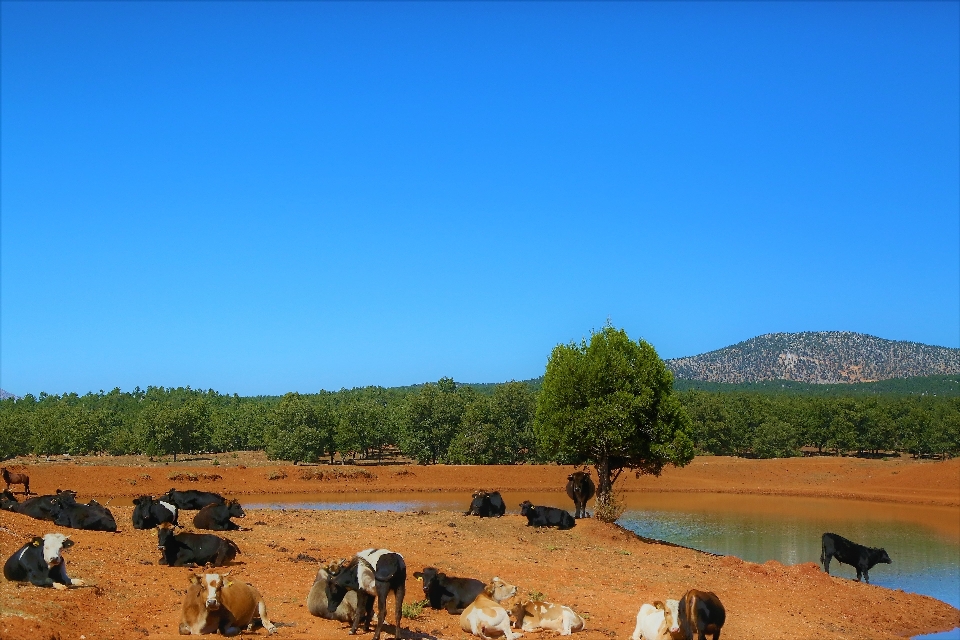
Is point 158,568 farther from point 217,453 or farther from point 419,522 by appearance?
point 217,453

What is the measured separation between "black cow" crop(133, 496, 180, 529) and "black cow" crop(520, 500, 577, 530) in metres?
9.62

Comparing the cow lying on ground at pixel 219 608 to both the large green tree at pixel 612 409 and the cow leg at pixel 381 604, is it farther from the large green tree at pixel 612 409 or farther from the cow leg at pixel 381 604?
the large green tree at pixel 612 409

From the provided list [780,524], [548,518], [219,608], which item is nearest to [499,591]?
[219,608]

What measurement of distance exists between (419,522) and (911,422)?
220 feet

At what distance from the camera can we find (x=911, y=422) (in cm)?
7475

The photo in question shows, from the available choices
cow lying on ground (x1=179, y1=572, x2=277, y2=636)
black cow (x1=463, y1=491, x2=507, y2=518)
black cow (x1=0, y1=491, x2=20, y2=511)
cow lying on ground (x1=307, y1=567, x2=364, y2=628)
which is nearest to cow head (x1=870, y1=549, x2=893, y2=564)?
black cow (x1=463, y1=491, x2=507, y2=518)

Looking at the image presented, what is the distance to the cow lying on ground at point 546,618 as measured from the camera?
37.8ft

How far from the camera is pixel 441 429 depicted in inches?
2319

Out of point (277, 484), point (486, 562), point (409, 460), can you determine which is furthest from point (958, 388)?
point (486, 562)

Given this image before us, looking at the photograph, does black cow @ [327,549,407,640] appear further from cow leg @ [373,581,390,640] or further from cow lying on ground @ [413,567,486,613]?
cow lying on ground @ [413,567,486,613]

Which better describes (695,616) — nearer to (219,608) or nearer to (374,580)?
(374,580)

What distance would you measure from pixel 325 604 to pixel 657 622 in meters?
4.63

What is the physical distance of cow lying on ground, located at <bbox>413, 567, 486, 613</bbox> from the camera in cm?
1247

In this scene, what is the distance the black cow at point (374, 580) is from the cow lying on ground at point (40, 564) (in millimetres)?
3763
